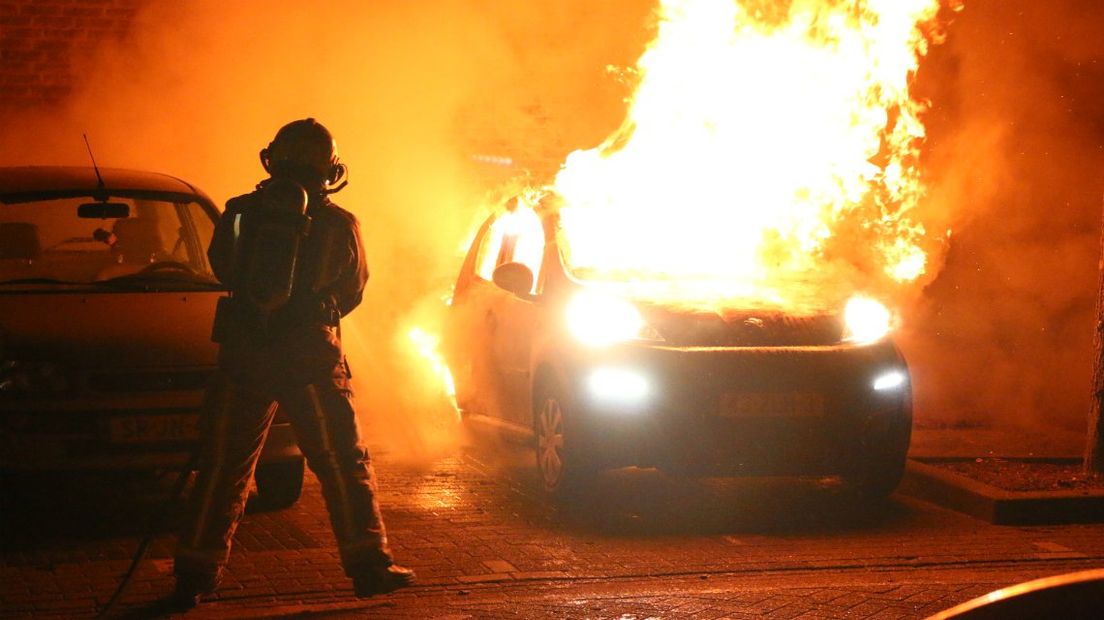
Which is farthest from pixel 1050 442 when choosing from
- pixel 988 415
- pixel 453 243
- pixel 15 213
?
pixel 15 213

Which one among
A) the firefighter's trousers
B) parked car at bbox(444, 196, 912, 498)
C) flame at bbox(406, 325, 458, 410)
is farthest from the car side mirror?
the firefighter's trousers

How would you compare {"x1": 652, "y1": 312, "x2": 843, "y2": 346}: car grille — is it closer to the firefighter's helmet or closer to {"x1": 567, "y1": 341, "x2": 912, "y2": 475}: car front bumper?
{"x1": 567, "y1": 341, "x2": 912, "y2": 475}: car front bumper

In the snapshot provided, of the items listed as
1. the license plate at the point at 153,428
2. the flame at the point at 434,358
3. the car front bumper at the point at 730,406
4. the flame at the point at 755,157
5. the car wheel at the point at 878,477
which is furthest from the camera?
the flame at the point at 434,358

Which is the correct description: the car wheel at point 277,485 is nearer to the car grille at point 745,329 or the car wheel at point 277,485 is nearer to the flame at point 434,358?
the flame at point 434,358

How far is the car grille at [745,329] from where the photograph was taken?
295 inches

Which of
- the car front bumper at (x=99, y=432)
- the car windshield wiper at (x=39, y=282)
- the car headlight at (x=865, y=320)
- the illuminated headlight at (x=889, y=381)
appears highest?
the car headlight at (x=865, y=320)

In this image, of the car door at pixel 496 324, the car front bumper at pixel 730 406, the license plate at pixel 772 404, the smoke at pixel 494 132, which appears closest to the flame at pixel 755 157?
the car door at pixel 496 324

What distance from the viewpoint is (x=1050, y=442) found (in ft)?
32.3

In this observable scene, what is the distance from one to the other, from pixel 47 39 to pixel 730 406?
714cm

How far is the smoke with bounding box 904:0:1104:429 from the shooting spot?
37.1ft

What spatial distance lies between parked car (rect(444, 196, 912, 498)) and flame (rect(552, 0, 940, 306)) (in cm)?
31

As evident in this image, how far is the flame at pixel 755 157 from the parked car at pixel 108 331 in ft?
6.81

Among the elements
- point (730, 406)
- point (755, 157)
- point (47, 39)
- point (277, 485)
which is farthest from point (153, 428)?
point (47, 39)

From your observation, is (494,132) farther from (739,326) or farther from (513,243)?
(739,326)
